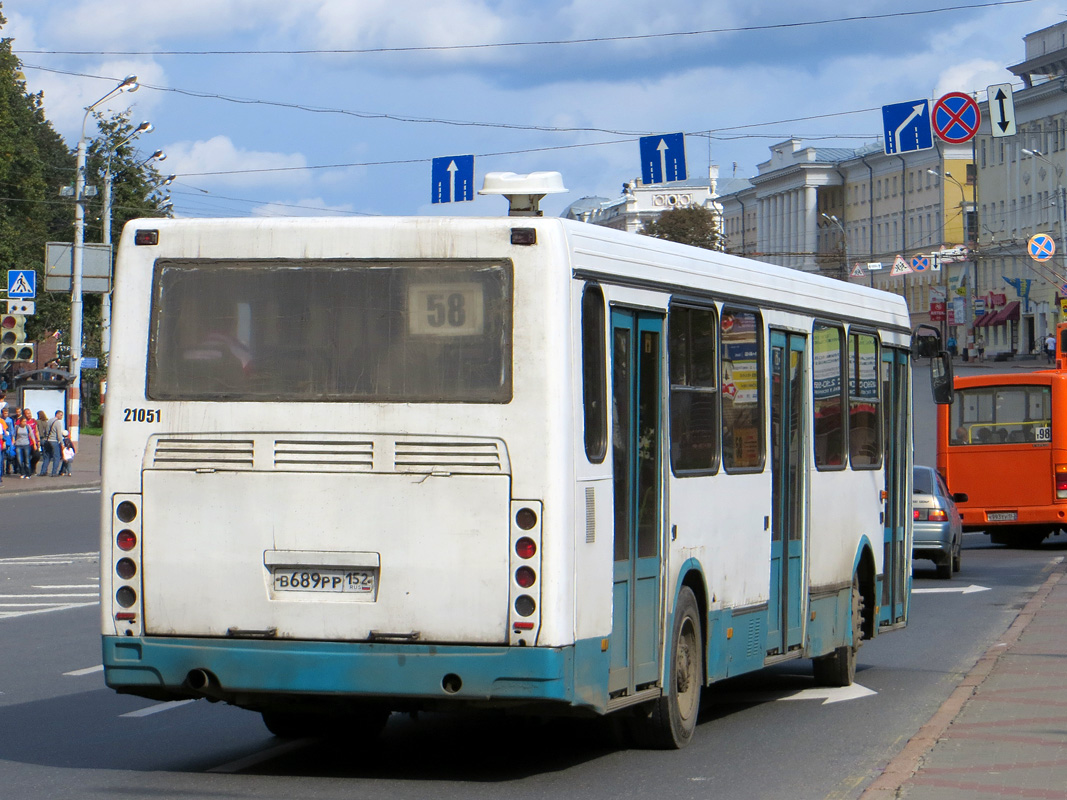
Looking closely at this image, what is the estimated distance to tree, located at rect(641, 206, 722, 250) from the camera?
306 ft

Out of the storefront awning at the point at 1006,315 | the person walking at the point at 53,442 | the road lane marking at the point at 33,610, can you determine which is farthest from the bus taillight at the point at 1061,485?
the storefront awning at the point at 1006,315

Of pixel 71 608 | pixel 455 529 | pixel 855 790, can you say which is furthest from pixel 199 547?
pixel 71 608

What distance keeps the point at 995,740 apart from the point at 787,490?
215cm

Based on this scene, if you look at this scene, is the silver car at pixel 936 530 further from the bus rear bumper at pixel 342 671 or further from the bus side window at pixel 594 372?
the bus rear bumper at pixel 342 671

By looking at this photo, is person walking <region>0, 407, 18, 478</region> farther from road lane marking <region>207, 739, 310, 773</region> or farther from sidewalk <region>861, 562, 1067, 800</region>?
road lane marking <region>207, 739, 310, 773</region>

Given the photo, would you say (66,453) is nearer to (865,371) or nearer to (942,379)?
(942,379)

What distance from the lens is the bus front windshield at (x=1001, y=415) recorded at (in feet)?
103

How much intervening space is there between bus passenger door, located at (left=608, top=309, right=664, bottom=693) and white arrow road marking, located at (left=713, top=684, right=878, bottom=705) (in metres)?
3.46

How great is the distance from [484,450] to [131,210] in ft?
190

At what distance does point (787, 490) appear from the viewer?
11.8 metres

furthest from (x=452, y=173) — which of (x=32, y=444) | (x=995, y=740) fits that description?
(x=995, y=740)

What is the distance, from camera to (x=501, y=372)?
8578 millimetres

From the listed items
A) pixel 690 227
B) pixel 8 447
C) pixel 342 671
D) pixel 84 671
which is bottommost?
pixel 84 671

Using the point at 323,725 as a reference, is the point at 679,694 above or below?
above
